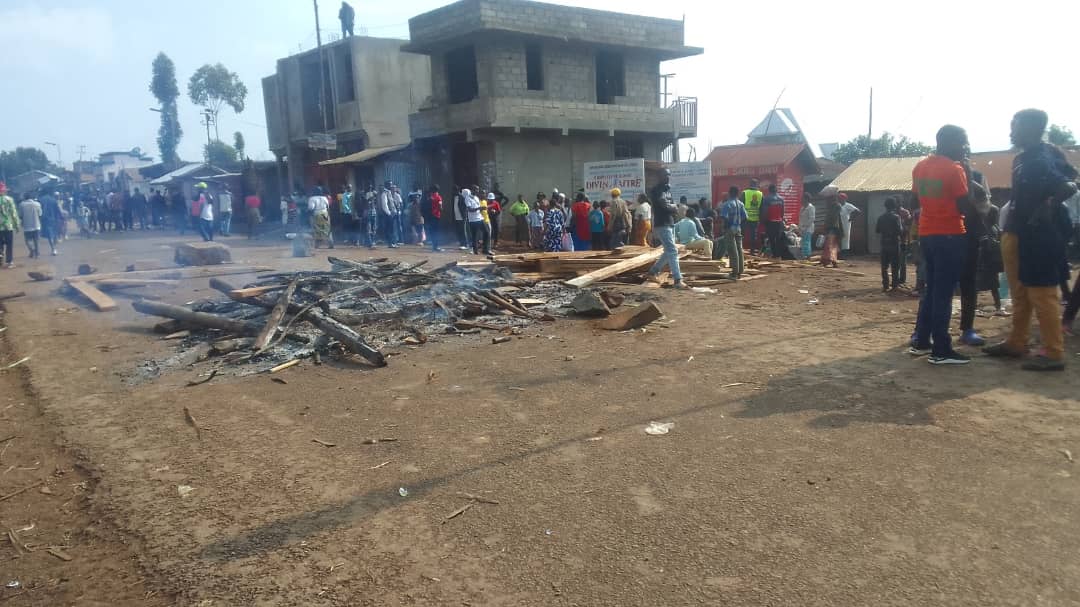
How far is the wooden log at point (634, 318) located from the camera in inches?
316

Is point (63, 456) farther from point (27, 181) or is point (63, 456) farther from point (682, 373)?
point (27, 181)

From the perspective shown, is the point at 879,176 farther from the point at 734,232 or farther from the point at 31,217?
the point at 31,217

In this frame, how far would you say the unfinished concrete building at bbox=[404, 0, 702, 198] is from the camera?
23.4m

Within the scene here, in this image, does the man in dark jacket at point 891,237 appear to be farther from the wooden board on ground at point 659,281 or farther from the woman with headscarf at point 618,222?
the woman with headscarf at point 618,222

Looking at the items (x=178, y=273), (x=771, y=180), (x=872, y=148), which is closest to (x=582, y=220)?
(x=178, y=273)

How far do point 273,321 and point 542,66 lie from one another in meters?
19.4

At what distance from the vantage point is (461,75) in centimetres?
2559

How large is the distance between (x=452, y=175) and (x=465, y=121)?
9.00 ft

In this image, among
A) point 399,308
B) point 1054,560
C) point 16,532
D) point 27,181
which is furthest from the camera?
point 27,181

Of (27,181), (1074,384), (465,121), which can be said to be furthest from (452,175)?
(27,181)

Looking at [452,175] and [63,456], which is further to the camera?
[452,175]

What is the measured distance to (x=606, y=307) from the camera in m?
8.86

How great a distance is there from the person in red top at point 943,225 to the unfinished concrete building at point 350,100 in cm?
2482

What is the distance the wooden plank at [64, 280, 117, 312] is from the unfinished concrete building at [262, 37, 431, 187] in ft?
57.7
